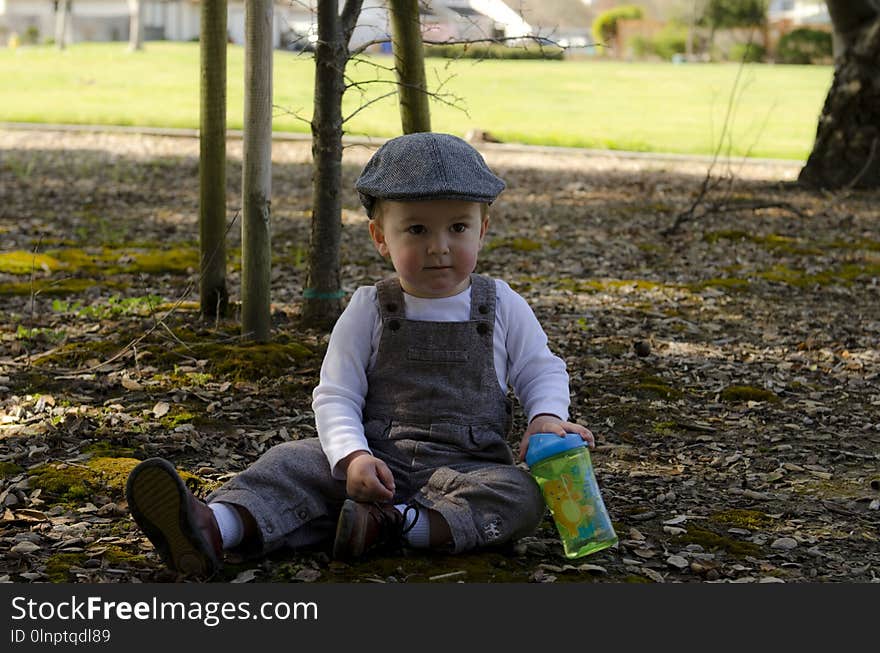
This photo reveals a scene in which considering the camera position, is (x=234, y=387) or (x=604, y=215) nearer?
(x=234, y=387)

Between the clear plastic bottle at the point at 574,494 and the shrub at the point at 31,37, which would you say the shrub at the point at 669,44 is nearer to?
the shrub at the point at 31,37

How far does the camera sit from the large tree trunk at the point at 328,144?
4.61m

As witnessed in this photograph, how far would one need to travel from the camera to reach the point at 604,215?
30.5ft

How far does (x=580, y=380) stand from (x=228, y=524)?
87.3 inches

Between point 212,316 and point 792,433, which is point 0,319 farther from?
point 792,433

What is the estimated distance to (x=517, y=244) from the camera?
7.99m

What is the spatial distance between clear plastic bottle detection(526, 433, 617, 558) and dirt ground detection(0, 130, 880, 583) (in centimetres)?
7

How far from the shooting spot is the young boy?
287 cm

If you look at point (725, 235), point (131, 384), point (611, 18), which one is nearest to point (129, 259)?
point (131, 384)

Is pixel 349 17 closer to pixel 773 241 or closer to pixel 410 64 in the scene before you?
pixel 410 64

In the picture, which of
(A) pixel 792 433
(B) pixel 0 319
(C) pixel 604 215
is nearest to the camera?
(A) pixel 792 433

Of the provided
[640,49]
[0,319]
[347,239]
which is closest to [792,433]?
[0,319]

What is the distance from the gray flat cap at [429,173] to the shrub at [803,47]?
38.8 meters

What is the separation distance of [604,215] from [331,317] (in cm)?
466
